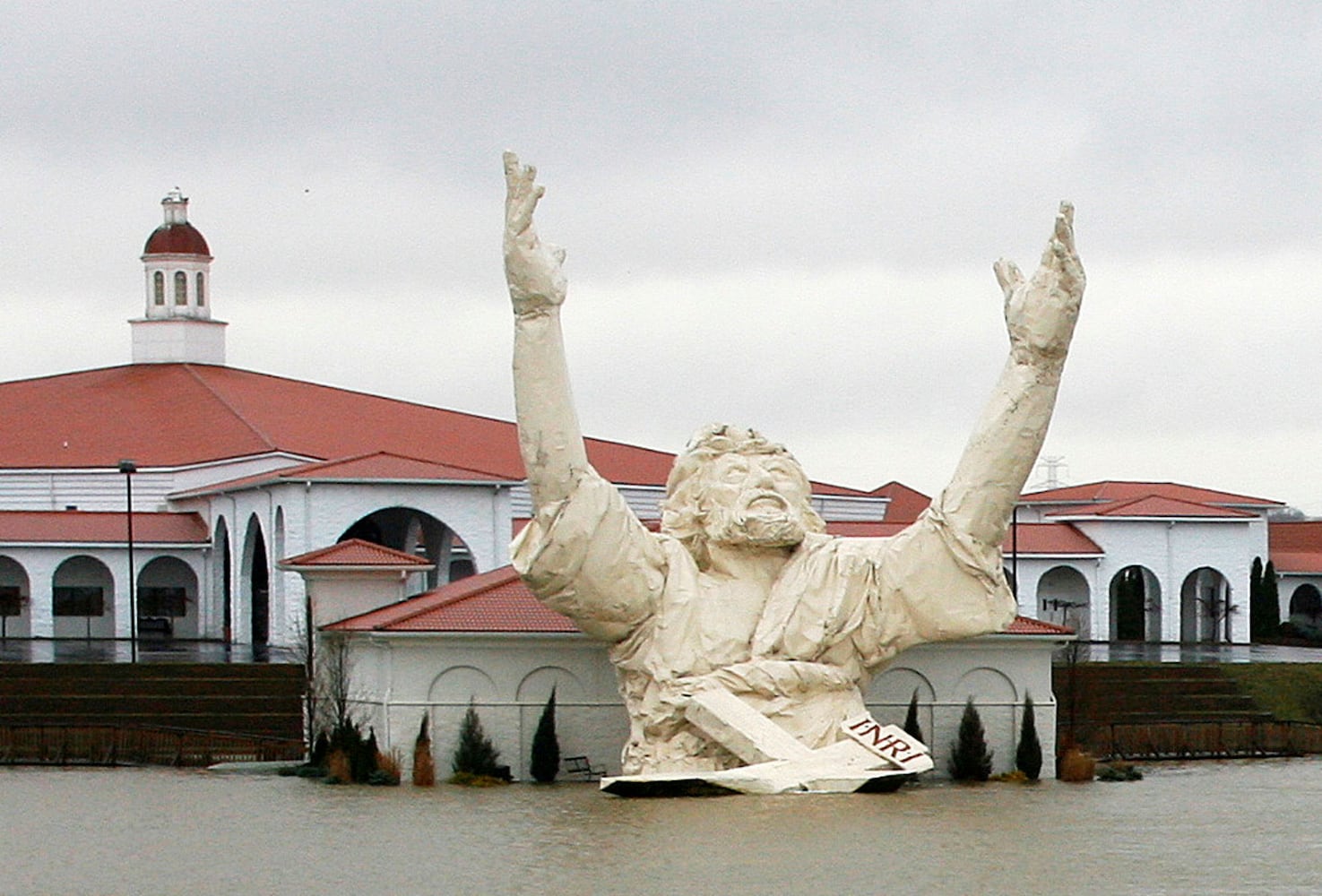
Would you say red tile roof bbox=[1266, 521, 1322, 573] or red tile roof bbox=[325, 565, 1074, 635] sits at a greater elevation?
red tile roof bbox=[1266, 521, 1322, 573]

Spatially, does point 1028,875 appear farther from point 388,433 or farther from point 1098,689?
point 388,433

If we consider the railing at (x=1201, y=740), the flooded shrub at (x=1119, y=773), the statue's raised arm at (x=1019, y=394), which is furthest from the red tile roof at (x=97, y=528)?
the statue's raised arm at (x=1019, y=394)

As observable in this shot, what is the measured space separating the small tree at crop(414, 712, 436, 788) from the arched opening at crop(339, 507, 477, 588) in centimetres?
2366

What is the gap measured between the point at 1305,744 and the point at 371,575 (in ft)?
41.4

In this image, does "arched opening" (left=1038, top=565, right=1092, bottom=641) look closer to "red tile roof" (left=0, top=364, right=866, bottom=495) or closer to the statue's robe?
"red tile roof" (left=0, top=364, right=866, bottom=495)

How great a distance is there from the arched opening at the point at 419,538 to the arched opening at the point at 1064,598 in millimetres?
11051

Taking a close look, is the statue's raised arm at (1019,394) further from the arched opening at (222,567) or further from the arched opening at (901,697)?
the arched opening at (222,567)

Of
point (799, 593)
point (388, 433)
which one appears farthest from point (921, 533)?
point (388, 433)

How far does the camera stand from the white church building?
185ft

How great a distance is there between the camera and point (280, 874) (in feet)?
85.7

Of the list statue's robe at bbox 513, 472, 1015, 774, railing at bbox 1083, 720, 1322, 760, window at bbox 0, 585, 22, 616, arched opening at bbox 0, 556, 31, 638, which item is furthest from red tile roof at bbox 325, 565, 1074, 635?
window at bbox 0, 585, 22, 616

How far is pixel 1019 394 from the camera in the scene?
3178 cm

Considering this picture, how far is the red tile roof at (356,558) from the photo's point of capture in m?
38.7

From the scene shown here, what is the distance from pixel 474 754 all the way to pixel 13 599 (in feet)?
91.9
